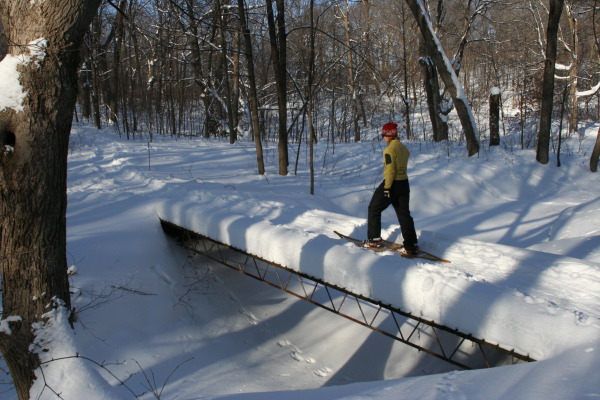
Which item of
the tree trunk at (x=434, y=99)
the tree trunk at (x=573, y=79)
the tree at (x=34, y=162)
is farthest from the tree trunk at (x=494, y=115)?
the tree at (x=34, y=162)

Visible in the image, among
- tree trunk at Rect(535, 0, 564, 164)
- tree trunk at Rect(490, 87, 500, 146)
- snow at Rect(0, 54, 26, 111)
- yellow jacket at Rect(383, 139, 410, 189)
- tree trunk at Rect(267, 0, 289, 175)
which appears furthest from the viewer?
tree trunk at Rect(490, 87, 500, 146)

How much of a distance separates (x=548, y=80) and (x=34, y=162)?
604 inches

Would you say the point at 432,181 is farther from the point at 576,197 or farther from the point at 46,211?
the point at 46,211

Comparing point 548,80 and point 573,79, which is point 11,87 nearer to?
point 548,80

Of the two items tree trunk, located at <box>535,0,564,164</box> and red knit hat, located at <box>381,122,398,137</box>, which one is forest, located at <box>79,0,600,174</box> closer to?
tree trunk, located at <box>535,0,564,164</box>

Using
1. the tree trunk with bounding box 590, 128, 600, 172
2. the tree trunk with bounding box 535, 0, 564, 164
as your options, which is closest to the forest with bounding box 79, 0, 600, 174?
the tree trunk with bounding box 535, 0, 564, 164

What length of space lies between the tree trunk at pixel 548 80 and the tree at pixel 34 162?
14.5m

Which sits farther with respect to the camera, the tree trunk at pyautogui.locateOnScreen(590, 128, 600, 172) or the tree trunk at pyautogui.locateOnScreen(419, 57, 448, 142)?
the tree trunk at pyautogui.locateOnScreen(419, 57, 448, 142)

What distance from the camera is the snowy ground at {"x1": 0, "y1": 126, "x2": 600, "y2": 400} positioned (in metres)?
3.26

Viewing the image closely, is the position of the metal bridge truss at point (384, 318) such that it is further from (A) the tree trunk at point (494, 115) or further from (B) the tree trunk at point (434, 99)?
(B) the tree trunk at point (434, 99)

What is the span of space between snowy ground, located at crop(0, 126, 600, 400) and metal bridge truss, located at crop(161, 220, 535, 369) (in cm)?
17

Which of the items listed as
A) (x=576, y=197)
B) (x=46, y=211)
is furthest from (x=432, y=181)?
(x=46, y=211)

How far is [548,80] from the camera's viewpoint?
45.0 ft

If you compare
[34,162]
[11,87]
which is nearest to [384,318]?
[34,162]
